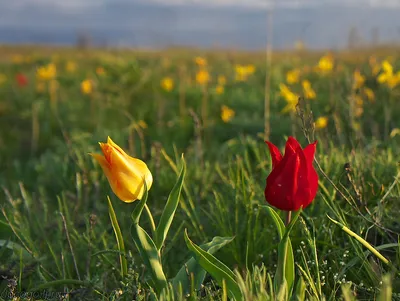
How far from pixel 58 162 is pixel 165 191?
41.0 inches

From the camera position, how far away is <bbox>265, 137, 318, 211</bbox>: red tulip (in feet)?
4.10

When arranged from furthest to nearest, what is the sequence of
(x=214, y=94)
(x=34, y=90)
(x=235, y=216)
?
(x=34, y=90), (x=214, y=94), (x=235, y=216)

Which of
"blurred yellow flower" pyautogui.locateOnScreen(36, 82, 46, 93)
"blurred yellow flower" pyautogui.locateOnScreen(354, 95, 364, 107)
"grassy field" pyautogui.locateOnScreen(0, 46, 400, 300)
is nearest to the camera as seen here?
"grassy field" pyautogui.locateOnScreen(0, 46, 400, 300)

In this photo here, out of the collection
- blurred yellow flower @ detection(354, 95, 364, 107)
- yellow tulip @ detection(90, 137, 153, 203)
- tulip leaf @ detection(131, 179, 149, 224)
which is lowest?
blurred yellow flower @ detection(354, 95, 364, 107)

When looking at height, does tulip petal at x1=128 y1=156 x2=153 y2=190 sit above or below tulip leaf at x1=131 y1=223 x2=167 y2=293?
above

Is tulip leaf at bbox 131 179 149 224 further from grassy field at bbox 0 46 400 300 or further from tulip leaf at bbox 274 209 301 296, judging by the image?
tulip leaf at bbox 274 209 301 296

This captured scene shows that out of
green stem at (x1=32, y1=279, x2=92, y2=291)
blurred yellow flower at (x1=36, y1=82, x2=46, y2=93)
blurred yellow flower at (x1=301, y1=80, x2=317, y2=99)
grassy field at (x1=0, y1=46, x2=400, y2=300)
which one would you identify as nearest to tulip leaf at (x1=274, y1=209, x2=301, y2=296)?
grassy field at (x1=0, y1=46, x2=400, y2=300)

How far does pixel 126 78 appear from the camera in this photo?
529cm

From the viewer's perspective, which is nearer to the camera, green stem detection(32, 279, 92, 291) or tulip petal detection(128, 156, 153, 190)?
tulip petal detection(128, 156, 153, 190)

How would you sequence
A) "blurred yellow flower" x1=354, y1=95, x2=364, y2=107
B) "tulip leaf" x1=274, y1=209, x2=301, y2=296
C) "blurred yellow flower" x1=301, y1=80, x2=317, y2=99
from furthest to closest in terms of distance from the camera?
1. "blurred yellow flower" x1=301, y1=80, x2=317, y2=99
2. "blurred yellow flower" x1=354, y1=95, x2=364, y2=107
3. "tulip leaf" x1=274, y1=209, x2=301, y2=296

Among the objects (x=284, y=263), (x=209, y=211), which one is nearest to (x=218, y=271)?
(x=284, y=263)

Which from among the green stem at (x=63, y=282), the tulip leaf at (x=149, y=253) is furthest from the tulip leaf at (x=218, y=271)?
the green stem at (x=63, y=282)

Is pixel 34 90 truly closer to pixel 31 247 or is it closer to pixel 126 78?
pixel 126 78

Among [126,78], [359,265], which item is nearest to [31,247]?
[359,265]
